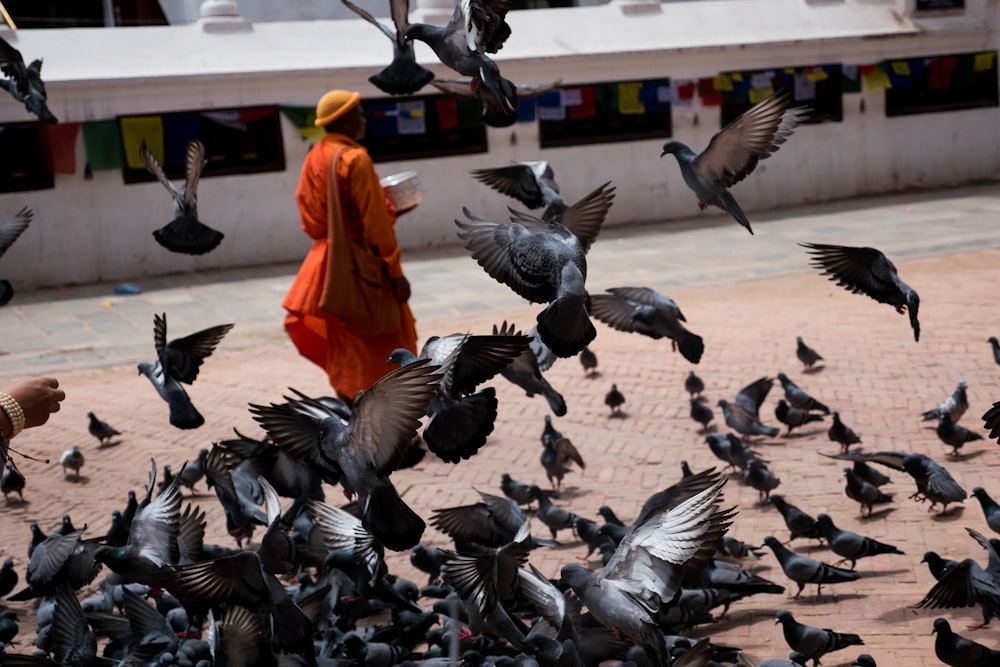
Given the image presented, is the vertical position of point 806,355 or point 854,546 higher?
point 854,546

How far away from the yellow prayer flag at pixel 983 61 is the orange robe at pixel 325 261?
14.6m

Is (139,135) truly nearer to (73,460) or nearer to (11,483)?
(73,460)

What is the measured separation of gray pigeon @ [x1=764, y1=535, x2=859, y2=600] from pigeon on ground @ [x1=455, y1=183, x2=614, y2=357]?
6.20 ft

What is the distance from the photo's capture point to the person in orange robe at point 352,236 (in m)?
7.11

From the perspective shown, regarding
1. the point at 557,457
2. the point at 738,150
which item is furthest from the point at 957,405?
the point at 738,150

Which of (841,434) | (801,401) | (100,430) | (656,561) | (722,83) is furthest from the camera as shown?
(722,83)

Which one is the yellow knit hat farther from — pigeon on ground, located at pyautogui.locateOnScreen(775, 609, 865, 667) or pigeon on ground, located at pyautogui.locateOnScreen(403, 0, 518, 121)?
pigeon on ground, located at pyautogui.locateOnScreen(775, 609, 865, 667)

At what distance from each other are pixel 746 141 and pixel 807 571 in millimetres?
1971

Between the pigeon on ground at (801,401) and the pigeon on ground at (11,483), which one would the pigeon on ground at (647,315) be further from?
the pigeon on ground at (11,483)

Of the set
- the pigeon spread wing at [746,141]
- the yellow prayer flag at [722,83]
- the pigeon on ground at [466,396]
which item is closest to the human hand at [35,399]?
the pigeon on ground at [466,396]

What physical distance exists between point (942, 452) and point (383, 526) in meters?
4.68


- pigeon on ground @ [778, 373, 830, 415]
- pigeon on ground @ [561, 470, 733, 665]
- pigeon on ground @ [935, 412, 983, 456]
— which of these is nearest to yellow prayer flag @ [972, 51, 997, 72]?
pigeon on ground @ [778, 373, 830, 415]

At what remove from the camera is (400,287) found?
7332 millimetres

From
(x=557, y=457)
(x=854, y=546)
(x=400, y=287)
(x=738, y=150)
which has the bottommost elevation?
(x=557, y=457)
